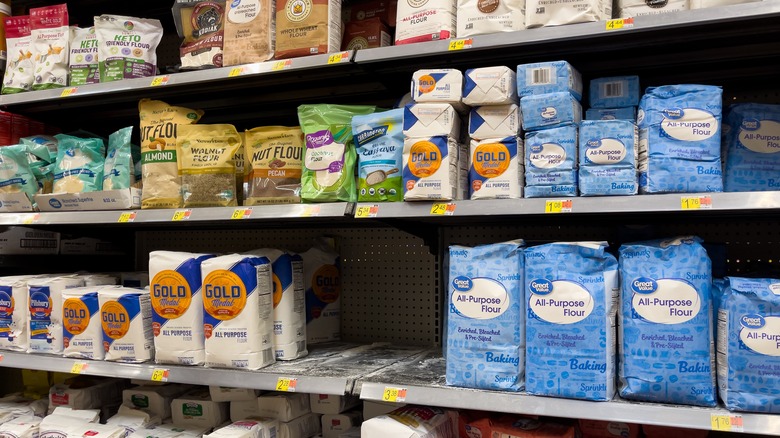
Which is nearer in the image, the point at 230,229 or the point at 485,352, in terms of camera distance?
the point at 485,352

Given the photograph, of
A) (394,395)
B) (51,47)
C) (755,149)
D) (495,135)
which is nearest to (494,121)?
(495,135)

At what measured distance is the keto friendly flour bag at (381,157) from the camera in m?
1.90

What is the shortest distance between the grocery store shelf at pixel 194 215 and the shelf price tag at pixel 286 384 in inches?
20.6

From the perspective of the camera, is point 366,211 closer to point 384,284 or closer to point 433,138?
point 433,138

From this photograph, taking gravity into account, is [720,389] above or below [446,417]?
above

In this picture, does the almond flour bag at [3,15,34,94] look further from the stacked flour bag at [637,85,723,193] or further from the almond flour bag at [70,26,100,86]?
the stacked flour bag at [637,85,723,193]

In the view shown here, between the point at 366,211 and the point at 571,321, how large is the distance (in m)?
0.71

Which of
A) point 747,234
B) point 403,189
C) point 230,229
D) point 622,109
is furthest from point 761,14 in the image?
point 230,229

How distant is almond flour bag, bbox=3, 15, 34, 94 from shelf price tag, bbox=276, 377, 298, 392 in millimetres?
1725

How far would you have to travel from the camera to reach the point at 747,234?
2.02 metres

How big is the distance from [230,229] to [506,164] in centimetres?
158

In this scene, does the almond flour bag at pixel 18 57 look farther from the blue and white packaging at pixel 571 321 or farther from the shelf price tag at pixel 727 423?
the shelf price tag at pixel 727 423

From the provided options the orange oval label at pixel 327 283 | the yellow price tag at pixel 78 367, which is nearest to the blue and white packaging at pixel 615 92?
the orange oval label at pixel 327 283

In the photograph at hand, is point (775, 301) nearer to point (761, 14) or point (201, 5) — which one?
point (761, 14)
